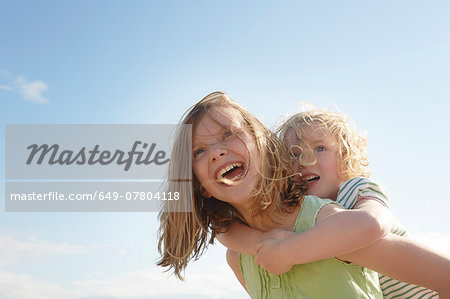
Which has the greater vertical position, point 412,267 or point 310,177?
point 310,177

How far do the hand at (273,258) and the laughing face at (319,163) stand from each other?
1284 millimetres

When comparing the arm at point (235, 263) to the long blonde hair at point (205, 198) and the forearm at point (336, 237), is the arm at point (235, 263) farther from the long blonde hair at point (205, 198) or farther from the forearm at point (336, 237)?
the forearm at point (336, 237)

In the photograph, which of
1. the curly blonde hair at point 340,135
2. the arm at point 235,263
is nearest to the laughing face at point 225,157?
the arm at point 235,263

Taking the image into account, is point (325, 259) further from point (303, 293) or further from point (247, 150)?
point (247, 150)

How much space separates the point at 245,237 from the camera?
3357 millimetres

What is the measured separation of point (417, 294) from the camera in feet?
10.9

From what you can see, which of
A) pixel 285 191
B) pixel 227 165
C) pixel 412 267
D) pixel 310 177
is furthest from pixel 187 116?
pixel 412 267

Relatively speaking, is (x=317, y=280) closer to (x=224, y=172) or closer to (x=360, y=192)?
(x=360, y=192)

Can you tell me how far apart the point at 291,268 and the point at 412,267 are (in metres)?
0.77

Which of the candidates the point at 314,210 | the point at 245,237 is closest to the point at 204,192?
the point at 245,237

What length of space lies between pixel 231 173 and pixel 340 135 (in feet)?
4.73

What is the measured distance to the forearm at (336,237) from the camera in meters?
2.69

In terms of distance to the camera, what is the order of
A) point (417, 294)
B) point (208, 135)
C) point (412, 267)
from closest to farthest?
point (412, 267), point (417, 294), point (208, 135)

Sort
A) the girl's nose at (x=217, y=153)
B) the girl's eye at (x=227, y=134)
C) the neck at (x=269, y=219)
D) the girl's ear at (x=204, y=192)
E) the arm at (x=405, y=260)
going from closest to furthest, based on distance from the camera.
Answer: the arm at (x=405, y=260)
the neck at (x=269, y=219)
the girl's nose at (x=217, y=153)
the girl's eye at (x=227, y=134)
the girl's ear at (x=204, y=192)
